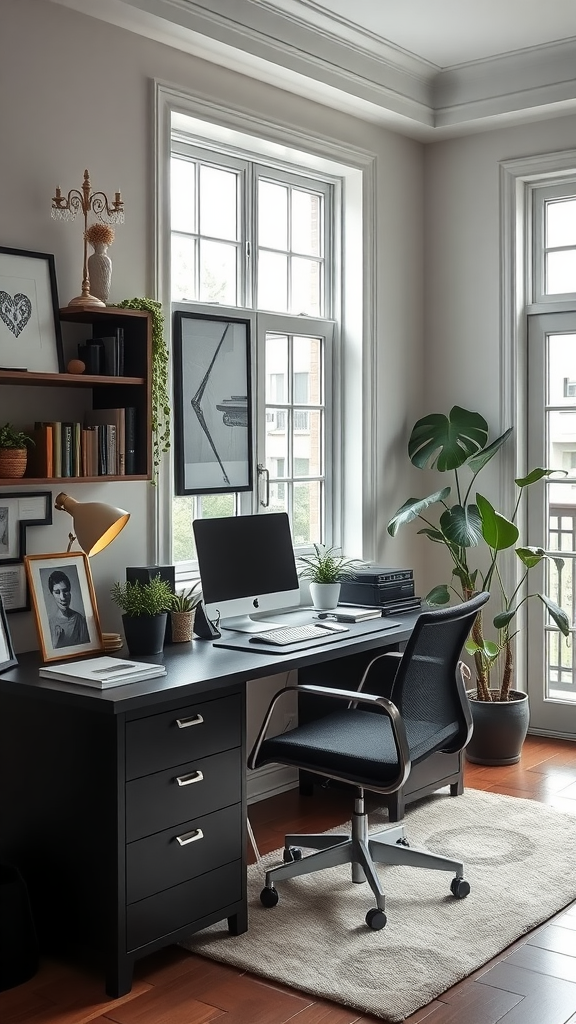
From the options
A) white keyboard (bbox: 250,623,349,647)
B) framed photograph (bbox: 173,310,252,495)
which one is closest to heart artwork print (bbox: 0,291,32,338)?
framed photograph (bbox: 173,310,252,495)

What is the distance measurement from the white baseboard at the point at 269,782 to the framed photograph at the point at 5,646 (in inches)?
53.8

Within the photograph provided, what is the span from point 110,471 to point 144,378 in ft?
1.03

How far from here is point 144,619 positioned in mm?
3221

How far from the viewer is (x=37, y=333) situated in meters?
3.19

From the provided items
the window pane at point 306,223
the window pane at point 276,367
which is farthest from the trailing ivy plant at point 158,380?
the window pane at point 306,223

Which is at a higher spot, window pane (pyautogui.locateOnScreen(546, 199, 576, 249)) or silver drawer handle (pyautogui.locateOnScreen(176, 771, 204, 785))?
window pane (pyautogui.locateOnScreen(546, 199, 576, 249))

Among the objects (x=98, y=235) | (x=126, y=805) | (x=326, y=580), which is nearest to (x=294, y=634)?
(x=326, y=580)

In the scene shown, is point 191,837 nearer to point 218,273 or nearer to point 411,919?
point 411,919

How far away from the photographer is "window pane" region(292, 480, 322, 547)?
4574 mm

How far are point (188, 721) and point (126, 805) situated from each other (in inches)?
11.5

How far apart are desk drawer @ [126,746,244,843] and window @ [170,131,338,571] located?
1.12 meters

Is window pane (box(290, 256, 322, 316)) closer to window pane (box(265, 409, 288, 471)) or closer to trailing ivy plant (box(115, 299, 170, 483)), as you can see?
window pane (box(265, 409, 288, 471))

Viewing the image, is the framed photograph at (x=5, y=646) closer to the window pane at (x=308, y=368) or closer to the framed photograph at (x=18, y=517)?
the framed photograph at (x=18, y=517)

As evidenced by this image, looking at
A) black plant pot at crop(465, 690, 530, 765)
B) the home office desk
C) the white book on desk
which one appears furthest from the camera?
black plant pot at crop(465, 690, 530, 765)
